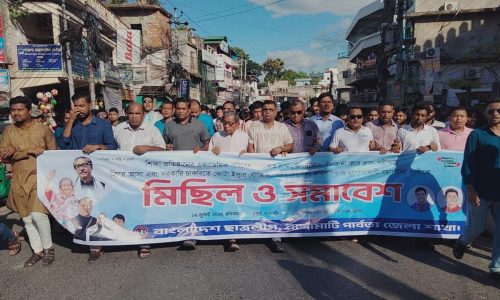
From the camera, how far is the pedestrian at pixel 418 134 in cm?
471

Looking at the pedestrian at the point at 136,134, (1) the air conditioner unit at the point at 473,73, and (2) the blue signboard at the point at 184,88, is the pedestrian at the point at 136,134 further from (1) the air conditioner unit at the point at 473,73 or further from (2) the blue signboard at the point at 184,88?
(1) the air conditioner unit at the point at 473,73

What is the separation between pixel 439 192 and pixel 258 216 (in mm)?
2162

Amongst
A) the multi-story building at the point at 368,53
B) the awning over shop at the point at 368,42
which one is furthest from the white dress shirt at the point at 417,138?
the awning over shop at the point at 368,42

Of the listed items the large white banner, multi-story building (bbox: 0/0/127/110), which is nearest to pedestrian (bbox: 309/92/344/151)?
multi-story building (bbox: 0/0/127/110)

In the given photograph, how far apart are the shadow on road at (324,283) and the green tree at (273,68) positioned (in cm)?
8194

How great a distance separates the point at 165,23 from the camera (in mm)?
31641

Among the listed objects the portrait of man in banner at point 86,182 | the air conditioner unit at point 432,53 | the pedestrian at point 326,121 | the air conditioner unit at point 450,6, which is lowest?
the portrait of man in banner at point 86,182

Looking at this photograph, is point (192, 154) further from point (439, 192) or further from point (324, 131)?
point (439, 192)

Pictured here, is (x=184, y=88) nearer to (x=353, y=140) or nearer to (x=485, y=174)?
(x=353, y=140)

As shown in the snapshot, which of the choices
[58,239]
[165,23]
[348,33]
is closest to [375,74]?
[348,33]

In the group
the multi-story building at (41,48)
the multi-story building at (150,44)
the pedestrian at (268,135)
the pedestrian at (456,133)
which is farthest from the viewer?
the multi-story building at (150,44)

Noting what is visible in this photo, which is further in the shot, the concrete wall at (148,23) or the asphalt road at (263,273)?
the concrete wall at (148,23)

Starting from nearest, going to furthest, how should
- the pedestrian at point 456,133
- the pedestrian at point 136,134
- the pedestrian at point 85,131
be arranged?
the pedestrian at point 85,131, the pedestrian at point 136,134, the pedestrian at point 456,133

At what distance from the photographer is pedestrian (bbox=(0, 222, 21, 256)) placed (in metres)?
4.16
